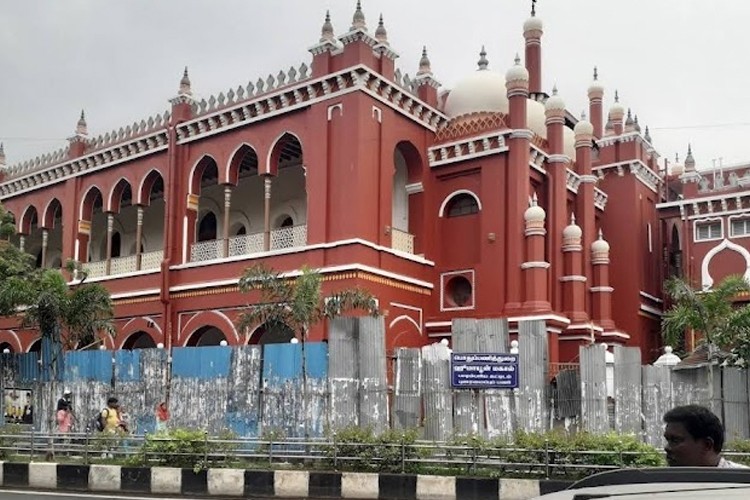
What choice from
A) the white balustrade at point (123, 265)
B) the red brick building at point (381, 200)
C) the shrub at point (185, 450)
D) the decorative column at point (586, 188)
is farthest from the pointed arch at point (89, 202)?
the shrub at point (185, 450)

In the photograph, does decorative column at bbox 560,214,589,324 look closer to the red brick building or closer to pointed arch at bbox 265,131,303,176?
the red brick building

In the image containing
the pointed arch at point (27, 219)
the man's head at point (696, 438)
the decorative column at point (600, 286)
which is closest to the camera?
the man's head at point (696, 438)

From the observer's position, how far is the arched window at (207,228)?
2647cm

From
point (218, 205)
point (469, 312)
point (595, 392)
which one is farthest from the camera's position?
point (218, 205)

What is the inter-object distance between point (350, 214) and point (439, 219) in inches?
138

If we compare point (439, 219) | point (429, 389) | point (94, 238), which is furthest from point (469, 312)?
point (94, 238)

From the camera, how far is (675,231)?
28.9 metres

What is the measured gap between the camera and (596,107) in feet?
94.9

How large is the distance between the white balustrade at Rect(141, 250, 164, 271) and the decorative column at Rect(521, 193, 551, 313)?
1006 centimetres

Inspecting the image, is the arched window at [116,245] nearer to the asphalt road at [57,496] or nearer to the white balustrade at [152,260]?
the white balustrade at [152,260]

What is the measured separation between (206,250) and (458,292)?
679 centimetres

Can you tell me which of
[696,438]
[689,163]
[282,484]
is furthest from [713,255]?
[696,438]

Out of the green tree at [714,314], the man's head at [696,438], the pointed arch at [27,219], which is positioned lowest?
the man's head at [696,438]

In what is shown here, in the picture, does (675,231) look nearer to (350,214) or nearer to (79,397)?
(350,214)
